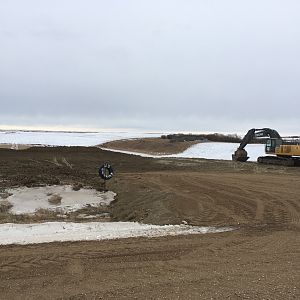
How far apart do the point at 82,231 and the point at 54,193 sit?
26.5ft

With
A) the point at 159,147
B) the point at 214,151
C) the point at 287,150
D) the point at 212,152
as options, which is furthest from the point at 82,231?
the point at 159,147

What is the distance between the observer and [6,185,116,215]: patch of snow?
55.0 feet

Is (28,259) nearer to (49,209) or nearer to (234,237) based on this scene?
(234,237)

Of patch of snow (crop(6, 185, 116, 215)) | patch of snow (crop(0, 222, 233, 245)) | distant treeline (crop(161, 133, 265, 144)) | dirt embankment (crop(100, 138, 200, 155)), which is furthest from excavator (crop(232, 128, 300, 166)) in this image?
distant treeline (crop(161, 133, 265, 144))

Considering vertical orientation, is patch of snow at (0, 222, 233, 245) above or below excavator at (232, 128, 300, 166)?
below

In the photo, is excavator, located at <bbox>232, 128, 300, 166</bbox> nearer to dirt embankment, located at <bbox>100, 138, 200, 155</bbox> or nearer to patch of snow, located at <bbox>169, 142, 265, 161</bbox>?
patch of snow, located at <bbox>169, 142, 265, 161</bbox>

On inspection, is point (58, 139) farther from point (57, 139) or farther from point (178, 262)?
point (178, 262)

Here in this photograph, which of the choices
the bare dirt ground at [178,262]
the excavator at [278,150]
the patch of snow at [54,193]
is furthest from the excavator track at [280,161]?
the bare dirt ground at [178,262]

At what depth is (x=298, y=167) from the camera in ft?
103

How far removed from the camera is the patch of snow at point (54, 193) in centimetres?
1677

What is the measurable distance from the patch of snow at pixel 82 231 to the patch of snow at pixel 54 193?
4.48 metres

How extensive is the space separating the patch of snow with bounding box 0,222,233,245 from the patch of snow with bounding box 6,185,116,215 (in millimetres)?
4482

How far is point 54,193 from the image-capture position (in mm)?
18656

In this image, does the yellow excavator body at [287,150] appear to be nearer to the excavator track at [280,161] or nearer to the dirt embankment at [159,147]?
the excavator track at [280,161]
